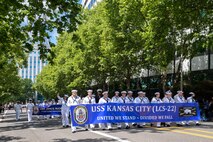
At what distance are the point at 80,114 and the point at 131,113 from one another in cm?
270

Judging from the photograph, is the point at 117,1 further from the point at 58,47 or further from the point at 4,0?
the point at 58,47

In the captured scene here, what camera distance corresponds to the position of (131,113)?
1883cm

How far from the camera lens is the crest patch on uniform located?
1780 centimetres

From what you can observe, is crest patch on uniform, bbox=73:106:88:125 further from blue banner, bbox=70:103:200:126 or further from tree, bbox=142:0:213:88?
tree, bbox=142:0:213:88

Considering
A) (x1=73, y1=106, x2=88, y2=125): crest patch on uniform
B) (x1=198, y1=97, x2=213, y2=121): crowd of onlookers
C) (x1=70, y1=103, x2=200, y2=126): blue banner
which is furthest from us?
(x1=198, y1=97, x2=213, y2=121): crowd of onlookers

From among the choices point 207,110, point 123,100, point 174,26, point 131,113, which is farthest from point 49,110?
point 131,113

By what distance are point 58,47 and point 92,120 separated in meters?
51.0

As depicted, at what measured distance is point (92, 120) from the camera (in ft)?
59.2

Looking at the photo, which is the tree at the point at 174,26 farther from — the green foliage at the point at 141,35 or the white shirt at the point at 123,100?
the white shirt at the point at 123,100

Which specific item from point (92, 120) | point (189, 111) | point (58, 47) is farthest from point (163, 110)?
point (58, 47)

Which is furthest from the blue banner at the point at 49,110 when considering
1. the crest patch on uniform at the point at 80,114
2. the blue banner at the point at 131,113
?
the crest patch on uniform at the point at 80,114

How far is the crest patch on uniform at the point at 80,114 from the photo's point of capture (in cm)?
1780

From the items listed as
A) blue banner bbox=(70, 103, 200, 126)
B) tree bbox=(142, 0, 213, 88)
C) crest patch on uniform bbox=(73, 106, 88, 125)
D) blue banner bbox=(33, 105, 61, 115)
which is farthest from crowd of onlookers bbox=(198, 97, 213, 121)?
blue banner bbox=(33, 105, 61, 115)

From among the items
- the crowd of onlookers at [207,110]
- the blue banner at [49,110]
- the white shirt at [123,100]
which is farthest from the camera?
the blue banner at [49,110]
